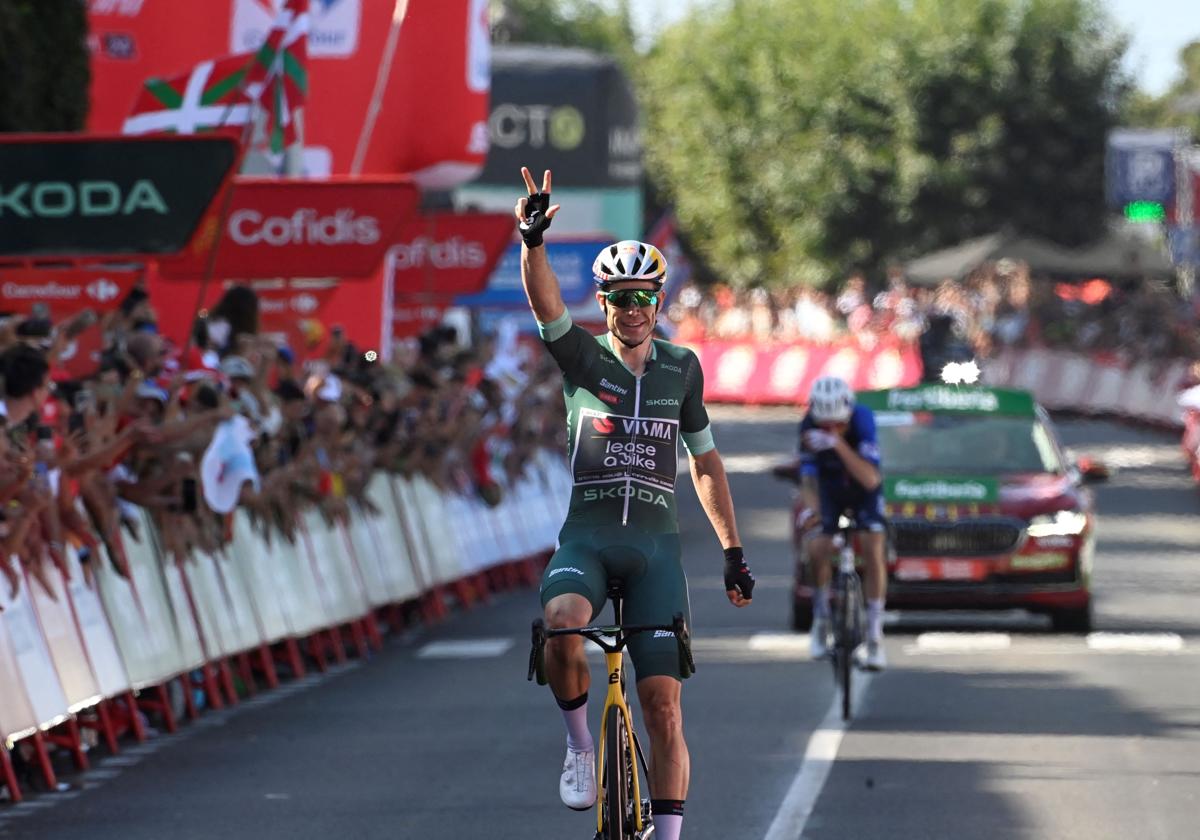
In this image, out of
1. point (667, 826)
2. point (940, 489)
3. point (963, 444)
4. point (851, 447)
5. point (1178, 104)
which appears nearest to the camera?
point (667, 826)

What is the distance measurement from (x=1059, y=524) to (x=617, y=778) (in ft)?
36.5

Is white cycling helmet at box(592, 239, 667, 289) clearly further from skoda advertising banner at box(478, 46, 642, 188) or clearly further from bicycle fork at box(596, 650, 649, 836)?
skoda advertising banner at box(478, 46, 642, 188)

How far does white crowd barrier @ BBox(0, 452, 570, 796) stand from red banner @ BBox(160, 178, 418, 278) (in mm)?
1682

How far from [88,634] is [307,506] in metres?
4.77

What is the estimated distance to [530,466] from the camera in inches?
1070

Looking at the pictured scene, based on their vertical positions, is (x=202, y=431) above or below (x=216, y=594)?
above

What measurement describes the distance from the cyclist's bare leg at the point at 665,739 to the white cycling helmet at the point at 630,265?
4.24ft

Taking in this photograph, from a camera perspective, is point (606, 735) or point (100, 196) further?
point (100, 196)

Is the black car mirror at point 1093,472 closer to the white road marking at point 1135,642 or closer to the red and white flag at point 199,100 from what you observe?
the white road marking at point 1135,642

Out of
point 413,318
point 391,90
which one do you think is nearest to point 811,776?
point 391,90

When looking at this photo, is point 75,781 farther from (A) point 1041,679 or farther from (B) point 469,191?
(B) point 469,191

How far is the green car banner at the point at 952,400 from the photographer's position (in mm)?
21188

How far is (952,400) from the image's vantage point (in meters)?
21.3

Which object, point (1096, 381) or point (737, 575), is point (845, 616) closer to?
point (737, 575)
